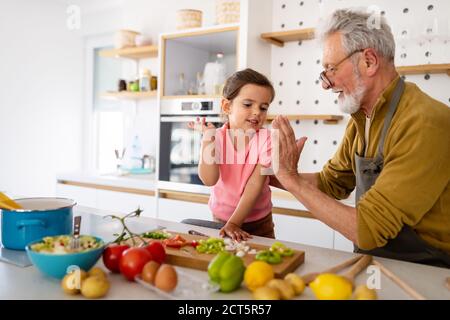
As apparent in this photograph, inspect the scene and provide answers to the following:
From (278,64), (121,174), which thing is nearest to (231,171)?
(278,64)

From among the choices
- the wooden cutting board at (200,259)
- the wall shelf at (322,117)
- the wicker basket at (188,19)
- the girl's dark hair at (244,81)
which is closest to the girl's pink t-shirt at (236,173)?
the girl's dark hair at (244,81)

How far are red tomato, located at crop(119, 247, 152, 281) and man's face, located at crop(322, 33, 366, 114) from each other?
90cm

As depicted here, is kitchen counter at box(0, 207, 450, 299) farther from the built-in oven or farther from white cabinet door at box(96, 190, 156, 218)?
white cabinet door at box(96, 190, 156, 218)

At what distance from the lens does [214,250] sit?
3.61 ft

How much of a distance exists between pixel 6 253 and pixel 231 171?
914 mm

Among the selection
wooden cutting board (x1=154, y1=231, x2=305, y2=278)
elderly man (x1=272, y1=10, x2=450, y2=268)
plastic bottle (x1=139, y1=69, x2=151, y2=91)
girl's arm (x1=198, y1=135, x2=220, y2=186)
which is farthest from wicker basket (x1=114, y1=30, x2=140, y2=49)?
wooden cutting board (x1=154, y1=231, x2=305, y2=278)

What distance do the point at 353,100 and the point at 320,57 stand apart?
163 cm

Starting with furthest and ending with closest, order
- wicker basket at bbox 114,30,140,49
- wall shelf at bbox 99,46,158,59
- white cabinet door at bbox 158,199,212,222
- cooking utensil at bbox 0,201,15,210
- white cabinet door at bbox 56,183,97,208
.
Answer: wicker basket at bbox 114,30,140,49, wall shelf at bbox 99,46,158,59, white cabinet door at bbox 56,183,97,208, white cabinet door at bbox 158,199,212,222, cooking utensil at bbox 0,201,15,210

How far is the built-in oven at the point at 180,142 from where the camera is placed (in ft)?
9.94

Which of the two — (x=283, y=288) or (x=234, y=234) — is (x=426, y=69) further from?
(x=283, y=288)

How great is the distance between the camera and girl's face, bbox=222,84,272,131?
1.74 meters

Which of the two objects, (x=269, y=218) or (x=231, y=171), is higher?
(x=231, y=171)
